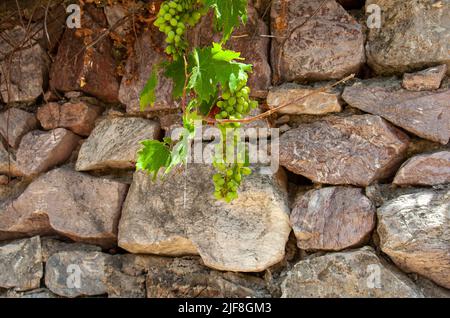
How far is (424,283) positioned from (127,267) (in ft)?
2.84

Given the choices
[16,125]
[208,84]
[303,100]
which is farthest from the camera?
[16,125]

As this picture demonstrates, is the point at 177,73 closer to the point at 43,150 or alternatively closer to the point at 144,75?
Result: the point at 144,75

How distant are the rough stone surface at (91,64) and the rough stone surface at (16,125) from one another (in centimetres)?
18

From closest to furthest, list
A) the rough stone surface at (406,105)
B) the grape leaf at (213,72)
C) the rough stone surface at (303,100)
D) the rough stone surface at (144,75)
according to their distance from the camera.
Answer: the grape leaf at (213,72) → the rough stone surface at (406,105) → the rough stone surface at (303,100) → the rough stone surface at (144,75)

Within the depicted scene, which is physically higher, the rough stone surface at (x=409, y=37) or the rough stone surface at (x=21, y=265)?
the rough stone surface at (x=409, y=37)

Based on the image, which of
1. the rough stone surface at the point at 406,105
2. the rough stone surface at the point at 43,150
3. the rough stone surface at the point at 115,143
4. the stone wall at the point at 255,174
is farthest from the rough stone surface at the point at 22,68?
the rough stone surface at the point at 406,105

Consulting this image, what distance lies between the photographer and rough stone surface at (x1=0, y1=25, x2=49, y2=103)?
1689mm

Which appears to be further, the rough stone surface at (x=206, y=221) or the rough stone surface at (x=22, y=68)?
the rough stone surface at (x=22, y=68)

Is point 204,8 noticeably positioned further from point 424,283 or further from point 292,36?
point 424,283

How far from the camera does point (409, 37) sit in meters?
1.29

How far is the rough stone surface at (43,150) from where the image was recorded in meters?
1.63

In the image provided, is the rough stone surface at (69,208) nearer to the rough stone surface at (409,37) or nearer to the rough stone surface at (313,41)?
the rough stone surface at (313,41)

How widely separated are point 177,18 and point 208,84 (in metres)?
0.21

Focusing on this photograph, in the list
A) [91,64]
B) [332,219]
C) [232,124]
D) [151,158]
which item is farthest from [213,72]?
[91,64]
